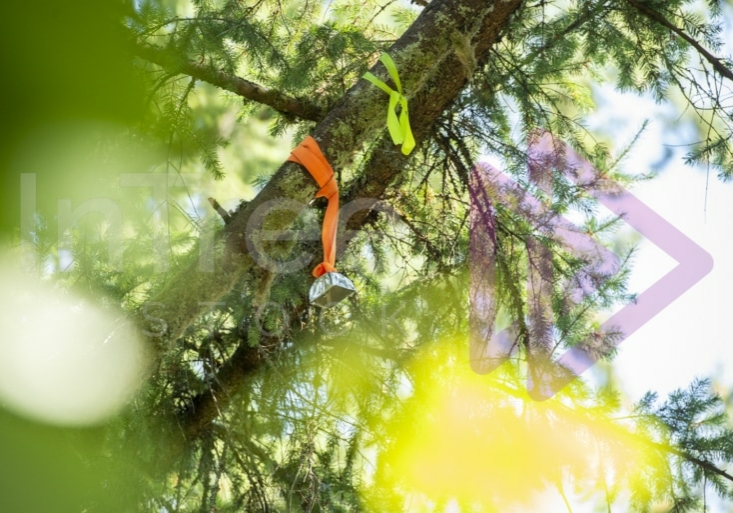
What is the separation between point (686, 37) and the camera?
7.86 ft

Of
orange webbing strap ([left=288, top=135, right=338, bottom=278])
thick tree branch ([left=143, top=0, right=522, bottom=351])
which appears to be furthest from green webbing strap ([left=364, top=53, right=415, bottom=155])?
orange webbing strap ([left=288, top=135, right=338, bottom=278])

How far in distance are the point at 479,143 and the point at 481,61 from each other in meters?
0.39

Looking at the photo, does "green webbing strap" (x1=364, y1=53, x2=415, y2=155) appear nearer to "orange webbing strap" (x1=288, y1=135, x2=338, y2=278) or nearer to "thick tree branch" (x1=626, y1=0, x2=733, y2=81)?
"orange webbing strap" (x1=288, y1=135, x2=338, y2=278)

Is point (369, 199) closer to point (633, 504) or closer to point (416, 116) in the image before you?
point (416, 116)

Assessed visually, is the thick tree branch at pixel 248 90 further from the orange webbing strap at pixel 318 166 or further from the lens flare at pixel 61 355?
the lens flare at pixel 61 355

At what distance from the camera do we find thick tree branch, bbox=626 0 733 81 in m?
2.43

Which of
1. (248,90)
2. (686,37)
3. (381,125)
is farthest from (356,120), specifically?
(686,37)

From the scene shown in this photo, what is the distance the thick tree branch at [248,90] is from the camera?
2.63m

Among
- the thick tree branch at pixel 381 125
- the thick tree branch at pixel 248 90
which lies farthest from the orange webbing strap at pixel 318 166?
the thick tree branch at pixel 248 90

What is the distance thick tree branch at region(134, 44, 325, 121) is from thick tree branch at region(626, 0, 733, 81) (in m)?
1.14

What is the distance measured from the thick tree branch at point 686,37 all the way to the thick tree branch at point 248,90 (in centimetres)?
114

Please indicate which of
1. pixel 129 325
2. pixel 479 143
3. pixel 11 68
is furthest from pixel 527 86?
pixel 11 68

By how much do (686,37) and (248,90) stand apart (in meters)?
1.43

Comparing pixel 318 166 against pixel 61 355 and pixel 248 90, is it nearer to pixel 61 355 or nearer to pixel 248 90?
pixel 248 90
